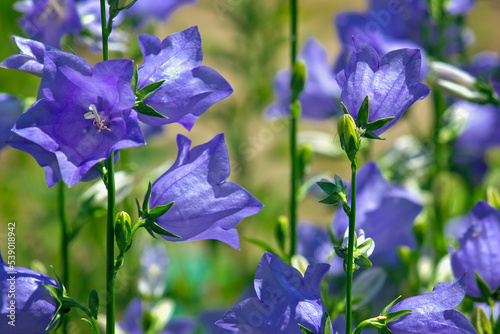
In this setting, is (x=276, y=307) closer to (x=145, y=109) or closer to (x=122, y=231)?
(x=122, y=231)

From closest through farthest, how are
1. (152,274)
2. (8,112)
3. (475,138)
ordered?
(8,112)
(152,274)
(475,138)

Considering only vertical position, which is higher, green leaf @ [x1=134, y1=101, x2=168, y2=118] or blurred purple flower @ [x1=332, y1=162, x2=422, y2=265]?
green leaf @ [x1=134, y1=101, x2=168, y2=118]

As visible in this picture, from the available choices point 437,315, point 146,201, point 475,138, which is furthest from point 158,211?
point 475,138

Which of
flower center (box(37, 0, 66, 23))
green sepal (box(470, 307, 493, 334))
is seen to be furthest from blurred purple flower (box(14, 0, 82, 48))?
green sepal (box(470, 307, 493, 334))

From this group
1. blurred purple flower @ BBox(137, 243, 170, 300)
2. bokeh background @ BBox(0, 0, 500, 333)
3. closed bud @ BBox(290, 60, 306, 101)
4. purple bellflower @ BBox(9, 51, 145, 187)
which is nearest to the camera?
purple bellflower @ BBox(9, 51, 145, 187)

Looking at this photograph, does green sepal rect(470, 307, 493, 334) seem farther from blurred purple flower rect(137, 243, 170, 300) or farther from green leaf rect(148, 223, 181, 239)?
blurred purple flower rect(137, 243, 170, 300)

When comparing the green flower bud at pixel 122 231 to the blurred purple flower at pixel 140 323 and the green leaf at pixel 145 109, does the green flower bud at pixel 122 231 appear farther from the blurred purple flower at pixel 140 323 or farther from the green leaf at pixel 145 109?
the blurred purple flower at pixel 140 323

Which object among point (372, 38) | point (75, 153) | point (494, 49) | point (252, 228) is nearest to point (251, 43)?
point (252, 228)
